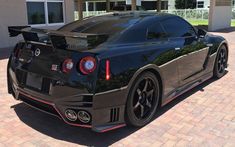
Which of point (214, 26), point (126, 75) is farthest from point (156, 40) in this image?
point (214, 26)

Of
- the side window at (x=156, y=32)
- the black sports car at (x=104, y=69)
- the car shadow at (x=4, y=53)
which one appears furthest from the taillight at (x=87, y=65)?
the car shadow at (x=4, y=53)

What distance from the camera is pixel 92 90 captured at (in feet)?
10.1

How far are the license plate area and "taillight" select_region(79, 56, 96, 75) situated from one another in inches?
25.2

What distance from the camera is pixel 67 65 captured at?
3.23m

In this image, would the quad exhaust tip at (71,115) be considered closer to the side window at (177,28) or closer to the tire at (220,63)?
the side window at (177,28)

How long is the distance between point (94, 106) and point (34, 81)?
0.96 m

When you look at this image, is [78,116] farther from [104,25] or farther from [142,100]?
[104,25]

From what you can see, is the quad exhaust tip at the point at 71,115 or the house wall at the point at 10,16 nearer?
the quad exhaust tip at the point at 71,115

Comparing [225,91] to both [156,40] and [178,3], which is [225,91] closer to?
[156,40]

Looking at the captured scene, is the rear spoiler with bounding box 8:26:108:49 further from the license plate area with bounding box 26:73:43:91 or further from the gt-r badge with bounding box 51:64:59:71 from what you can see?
the license plate area with bounding box 26:73:43:91

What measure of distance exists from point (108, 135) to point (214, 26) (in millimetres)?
15901

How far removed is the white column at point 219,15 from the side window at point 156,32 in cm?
Answer: 1425

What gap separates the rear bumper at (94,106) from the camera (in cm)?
312

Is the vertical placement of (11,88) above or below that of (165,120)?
above
